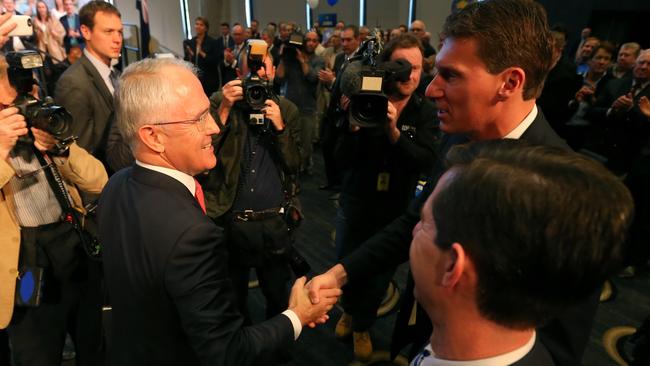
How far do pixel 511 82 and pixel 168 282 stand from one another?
107cm

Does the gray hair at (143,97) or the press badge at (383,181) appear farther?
the press badge at (383,181)

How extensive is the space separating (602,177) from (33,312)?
6.59 feet

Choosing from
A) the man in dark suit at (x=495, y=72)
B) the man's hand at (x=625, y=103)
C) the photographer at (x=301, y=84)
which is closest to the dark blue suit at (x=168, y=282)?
the man in dark suit at (x=495, y=72)

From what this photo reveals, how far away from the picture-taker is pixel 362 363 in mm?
2400

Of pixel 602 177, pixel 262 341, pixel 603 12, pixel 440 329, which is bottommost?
pixel 262 341

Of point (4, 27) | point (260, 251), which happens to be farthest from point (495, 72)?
point (4, 27)

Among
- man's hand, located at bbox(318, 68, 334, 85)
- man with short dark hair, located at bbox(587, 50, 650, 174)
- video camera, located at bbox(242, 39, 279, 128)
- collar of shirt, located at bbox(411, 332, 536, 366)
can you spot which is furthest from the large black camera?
man with short dark hair, located at bbox(587, 50, 650, 174)

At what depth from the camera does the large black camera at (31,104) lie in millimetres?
1558

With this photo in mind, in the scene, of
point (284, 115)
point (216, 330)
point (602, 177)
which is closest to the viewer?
point (602, 177)

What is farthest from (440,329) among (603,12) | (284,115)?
(603,12)

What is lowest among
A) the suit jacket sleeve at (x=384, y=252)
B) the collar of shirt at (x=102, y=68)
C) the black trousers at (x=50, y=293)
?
the black trousers at (x=50, y=293)

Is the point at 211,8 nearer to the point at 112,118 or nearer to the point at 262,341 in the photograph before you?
the point at 112,118

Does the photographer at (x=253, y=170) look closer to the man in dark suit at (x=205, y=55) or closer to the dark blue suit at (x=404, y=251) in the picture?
the dark blue suit at (x=404, y=251)

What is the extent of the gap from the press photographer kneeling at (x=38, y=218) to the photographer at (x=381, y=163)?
1.23 metres
